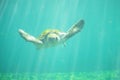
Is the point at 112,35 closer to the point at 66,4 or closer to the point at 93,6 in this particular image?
the point at 93,6

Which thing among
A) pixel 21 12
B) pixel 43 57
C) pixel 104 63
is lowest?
pixel 104 63

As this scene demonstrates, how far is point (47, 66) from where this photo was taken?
73.5 feet

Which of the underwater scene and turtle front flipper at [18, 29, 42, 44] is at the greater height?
the underwater scene

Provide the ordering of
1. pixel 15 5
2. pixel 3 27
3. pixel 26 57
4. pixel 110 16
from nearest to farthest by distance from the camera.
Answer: pixel 15 5 < pixel 110 16 < pixel 3 27 < pixel 26 57

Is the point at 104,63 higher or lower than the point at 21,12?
lower

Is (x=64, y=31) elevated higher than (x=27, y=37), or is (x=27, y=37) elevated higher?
(x=64, y=31)

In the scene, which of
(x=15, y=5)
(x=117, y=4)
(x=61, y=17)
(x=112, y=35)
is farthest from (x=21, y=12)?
(x=112, y=35)

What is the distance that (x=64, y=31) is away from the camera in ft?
73.7

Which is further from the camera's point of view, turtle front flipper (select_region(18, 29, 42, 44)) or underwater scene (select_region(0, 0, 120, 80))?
underwater scene (select_region(0, 0, 120, 80))

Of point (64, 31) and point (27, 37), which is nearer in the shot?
point (27, 37)

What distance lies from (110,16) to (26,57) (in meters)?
13.6

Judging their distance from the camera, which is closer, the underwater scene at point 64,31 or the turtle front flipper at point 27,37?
the turtle front flipper at point 27,37

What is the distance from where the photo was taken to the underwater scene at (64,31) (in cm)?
1764

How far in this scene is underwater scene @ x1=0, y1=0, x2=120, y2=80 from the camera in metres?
17.6
